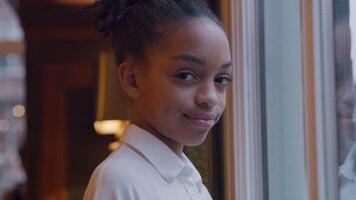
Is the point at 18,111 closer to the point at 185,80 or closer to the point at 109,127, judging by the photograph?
the point at 109,127

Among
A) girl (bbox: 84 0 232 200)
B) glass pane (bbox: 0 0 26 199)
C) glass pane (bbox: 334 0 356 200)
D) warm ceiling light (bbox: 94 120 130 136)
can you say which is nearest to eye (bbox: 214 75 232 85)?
girl (bbox: 84 0 232 200)

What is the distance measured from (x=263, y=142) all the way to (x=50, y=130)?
170 centimetres

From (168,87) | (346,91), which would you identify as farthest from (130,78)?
(346,91)

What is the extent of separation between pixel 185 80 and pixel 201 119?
6cm

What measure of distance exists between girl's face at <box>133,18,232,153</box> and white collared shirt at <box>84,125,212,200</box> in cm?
3

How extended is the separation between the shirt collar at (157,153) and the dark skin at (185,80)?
0.05 ft

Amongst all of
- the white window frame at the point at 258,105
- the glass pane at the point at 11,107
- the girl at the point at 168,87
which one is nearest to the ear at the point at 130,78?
the girl at the point at 168,87

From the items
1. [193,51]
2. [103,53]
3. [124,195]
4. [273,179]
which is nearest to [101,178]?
[124,195]

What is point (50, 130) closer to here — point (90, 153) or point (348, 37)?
point (90, 153)

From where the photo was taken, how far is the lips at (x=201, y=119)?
0.95 metres

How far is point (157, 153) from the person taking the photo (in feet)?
3.17

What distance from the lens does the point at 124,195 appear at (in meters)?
0.89

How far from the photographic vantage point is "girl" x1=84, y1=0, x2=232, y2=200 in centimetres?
95

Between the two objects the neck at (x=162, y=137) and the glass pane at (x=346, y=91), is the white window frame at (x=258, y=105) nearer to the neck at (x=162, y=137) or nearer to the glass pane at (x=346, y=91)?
the glass pane at (x=346, y=91)
